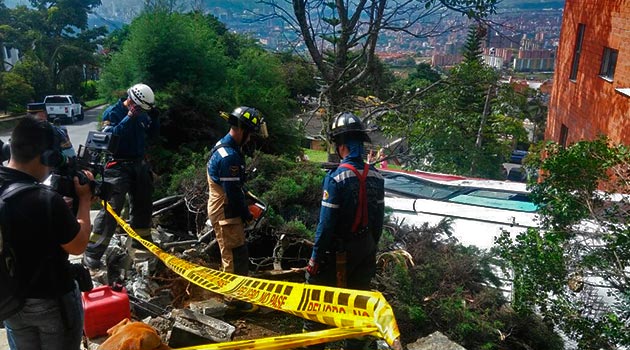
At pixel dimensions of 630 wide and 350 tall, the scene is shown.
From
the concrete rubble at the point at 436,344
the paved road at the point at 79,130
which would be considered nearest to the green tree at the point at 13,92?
the paved road at the point at 79,130

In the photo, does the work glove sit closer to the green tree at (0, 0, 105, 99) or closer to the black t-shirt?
the black t-shirt

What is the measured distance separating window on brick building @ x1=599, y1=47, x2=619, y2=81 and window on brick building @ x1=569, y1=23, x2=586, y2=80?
180 cm

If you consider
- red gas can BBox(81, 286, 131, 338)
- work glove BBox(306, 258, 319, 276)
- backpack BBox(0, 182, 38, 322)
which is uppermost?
backpack BBox(0, 182, 38, 322)

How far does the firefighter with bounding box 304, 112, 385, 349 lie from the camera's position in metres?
3.59

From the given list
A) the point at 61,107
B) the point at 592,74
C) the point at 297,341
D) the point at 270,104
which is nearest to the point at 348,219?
the point at 297,341

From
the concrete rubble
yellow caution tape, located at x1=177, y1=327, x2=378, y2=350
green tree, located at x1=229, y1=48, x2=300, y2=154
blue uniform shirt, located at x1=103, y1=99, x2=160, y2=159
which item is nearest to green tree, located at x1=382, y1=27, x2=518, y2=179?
green tree, located at x1=229, y1=48, x2=300, y2=154

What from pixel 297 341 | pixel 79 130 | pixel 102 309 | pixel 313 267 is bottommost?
pixel 79 130

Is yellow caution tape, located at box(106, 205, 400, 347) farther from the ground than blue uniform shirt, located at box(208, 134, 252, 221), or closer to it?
closer to it

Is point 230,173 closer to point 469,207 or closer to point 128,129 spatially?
point 128,129

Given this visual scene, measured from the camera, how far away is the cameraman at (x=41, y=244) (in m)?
2.41

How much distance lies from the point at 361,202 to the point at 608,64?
10658 mm

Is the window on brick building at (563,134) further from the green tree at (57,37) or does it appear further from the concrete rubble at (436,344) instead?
the green tree at (57,37)

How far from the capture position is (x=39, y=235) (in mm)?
2453

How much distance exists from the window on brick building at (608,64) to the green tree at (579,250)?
28.0 ft
